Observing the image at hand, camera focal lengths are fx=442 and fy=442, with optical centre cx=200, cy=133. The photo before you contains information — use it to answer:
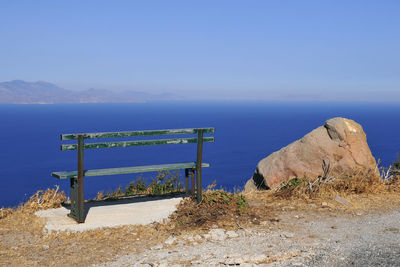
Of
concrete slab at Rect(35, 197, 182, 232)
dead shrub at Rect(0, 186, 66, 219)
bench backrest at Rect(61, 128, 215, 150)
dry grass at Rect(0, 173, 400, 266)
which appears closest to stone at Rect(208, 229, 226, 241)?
dry grass at Rect(0, 173, 400, 266)

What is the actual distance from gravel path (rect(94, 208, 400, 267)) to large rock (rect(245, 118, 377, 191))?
276 cm

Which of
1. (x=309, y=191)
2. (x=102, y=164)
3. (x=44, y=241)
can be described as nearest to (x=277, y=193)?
(x=309, y=191)

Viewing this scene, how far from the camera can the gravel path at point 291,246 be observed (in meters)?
5.46

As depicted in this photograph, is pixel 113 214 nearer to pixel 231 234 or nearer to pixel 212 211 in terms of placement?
pixel 212 211

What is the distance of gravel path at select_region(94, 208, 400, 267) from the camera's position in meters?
5.46

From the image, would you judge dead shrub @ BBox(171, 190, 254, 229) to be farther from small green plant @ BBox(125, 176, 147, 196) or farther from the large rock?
small green plant @ BBox(125, 176, 147, 196)

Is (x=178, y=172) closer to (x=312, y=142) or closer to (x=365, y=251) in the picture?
(x=312, y=142)

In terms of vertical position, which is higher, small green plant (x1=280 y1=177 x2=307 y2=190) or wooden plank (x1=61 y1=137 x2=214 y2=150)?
wooden plank (x1=61 y1=137 x2=214 y2=150)

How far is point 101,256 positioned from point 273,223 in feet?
9.53

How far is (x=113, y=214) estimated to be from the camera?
25.0ft

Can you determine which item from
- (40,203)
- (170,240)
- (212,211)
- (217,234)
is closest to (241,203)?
(212,211)

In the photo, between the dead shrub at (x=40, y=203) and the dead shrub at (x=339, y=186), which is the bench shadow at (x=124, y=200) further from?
the dead shrub at (x=339, y=186)

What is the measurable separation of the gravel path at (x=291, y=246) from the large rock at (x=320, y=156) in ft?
9.06

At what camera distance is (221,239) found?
6570mm
